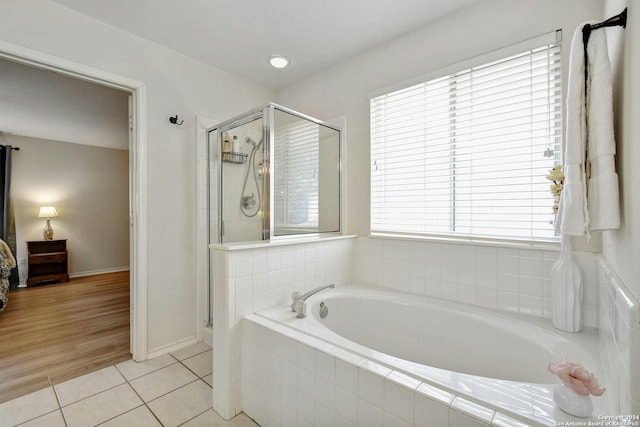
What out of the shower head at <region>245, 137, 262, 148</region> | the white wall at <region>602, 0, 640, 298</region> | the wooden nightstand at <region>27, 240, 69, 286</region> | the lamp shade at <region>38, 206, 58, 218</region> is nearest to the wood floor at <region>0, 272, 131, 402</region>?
the wooden nightstand at <region>27, 240, 69, 286</region>

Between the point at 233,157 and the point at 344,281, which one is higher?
the point at 233,157

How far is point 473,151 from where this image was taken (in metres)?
1.84

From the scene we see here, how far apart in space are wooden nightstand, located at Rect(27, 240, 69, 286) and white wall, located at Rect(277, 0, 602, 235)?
15.5 feet

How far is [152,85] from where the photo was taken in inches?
87.4

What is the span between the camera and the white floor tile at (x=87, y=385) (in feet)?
5.59

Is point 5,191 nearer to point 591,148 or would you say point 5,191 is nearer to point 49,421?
point 49,421

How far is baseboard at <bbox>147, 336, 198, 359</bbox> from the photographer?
2186 millimetres

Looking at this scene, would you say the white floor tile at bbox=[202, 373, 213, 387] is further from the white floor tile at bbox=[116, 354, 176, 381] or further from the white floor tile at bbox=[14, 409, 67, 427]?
the white floor tile at bbox=[14, 409, 67, 427]

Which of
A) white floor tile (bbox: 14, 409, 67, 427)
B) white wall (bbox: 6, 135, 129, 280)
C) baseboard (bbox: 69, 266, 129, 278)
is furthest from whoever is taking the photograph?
baseboard (bbox: 69, 266, 129, 278)

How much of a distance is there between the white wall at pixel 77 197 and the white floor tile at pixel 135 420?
487 centimetres

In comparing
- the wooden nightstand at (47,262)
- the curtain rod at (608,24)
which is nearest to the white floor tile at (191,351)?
the curtain rod at (608,24)

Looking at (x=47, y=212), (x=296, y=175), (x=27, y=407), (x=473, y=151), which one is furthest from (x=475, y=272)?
(x=47, y=212)

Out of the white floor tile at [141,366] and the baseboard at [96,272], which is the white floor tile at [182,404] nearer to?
the white floor tile at [141,366]

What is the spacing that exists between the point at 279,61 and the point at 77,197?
5.11 metres
